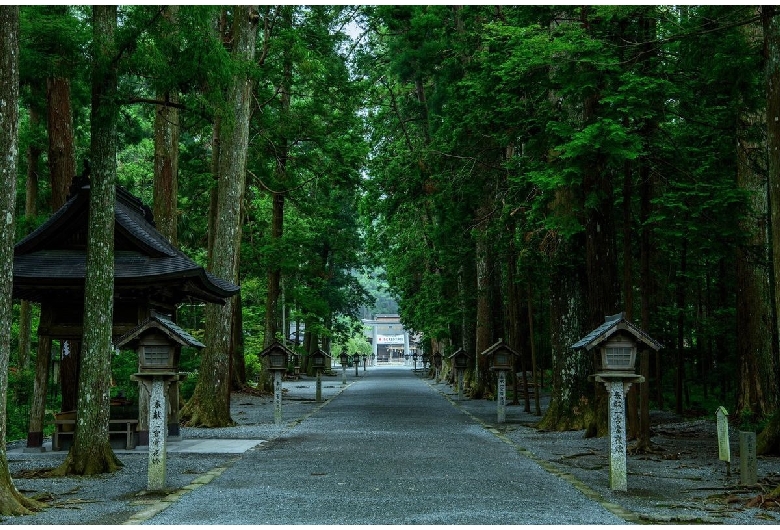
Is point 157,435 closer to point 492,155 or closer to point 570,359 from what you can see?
point 570,359

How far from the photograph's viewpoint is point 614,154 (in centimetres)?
1205

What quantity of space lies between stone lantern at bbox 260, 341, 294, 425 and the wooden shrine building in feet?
16.9

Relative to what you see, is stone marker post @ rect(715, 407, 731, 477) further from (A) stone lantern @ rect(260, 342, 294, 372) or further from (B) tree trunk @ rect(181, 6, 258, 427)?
(A) stone lantern @ rect(260, 342, 294, 372)

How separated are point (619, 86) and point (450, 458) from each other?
20.2ft

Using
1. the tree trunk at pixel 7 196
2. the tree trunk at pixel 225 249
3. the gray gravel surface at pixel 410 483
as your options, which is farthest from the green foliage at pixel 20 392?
the tree trunk at pixel 7 196

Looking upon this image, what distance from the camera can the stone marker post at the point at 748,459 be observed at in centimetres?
960

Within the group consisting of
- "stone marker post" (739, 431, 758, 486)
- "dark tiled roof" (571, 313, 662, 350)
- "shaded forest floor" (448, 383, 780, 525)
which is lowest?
"shaded forest floor" (448, 383, 780, 525)

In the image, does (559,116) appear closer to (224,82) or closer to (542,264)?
(542,264)

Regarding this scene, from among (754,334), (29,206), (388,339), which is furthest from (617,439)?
(388,339)

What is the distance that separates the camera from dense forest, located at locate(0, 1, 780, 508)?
12.0m

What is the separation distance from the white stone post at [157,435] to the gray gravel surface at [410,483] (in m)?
0.22

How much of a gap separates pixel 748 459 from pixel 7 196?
28.6 ft

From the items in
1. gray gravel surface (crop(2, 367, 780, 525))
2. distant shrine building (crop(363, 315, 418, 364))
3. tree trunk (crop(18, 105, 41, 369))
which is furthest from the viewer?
distant shrine building (crop(363, 315, 418, 364))

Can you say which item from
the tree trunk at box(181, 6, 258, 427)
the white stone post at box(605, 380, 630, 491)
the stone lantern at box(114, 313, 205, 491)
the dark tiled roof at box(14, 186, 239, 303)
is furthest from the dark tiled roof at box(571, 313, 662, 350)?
the tree trunk at box(181, 6, 258, 427)
